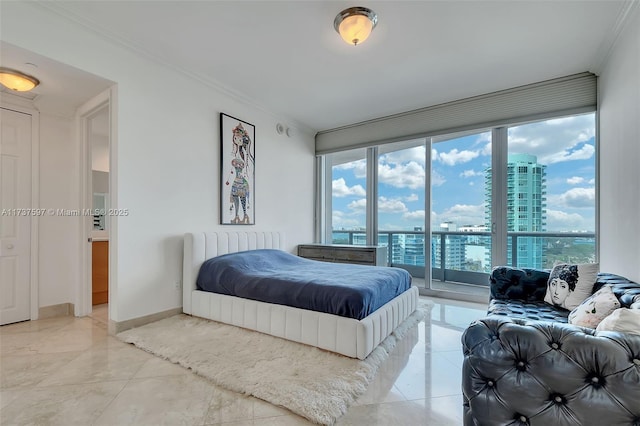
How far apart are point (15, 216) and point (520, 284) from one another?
16.9ft

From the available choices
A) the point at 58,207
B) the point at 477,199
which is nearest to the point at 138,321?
the point at 58,207

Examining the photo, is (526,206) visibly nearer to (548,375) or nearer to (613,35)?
(613,35)

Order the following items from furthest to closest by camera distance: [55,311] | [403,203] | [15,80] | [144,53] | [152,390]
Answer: [403,203] → [55,311] → [144,53] → [15,80] → [152,390]

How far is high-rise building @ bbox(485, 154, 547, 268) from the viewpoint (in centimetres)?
375

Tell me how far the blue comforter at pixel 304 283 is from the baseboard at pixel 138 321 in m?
0.44

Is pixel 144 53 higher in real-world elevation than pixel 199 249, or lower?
higher

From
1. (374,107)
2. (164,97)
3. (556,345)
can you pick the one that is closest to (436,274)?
(374,107)

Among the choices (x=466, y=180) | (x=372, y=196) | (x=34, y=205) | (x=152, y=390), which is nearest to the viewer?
(x=152, y=390)

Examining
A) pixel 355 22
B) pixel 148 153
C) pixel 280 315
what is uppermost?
pixel 355 22

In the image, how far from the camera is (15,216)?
3.07 metres

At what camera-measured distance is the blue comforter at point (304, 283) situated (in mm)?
2379

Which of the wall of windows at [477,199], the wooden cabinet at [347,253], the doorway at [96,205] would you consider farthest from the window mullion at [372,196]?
the doorway at [96,205]

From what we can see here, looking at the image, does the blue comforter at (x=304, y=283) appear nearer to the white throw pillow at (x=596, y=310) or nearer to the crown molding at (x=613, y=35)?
the white throw pillow at (x=596, y=310)

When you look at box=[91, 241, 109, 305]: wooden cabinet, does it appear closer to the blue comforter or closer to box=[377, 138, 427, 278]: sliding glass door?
the blue comforter
